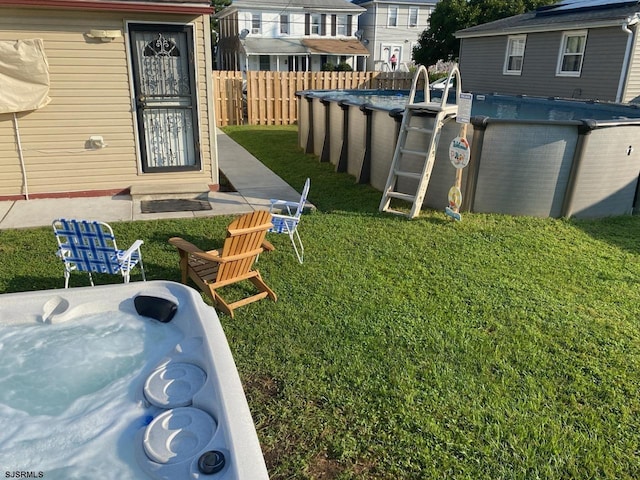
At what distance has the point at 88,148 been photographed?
795cm

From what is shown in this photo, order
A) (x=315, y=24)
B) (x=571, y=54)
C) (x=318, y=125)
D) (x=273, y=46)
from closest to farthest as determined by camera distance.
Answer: (x=318, y=125)
(x=571, y=54)
(x=273, y=46)
(x=315, y=24)

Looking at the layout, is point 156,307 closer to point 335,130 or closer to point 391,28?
Answer: point 335,130

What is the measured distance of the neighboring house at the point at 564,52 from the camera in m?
14.4

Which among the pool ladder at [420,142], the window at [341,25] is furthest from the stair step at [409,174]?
the window at [341,25]

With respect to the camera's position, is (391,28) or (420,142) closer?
(420,142)

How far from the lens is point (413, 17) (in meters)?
39.4

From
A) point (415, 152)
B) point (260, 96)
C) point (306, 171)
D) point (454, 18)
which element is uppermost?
point (454, 18)

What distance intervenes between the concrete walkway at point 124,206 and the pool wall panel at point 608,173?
4.32 m

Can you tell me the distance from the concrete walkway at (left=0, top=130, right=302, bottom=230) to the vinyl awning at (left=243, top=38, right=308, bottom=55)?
25430 millimetres

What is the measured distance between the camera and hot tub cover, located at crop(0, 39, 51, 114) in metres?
7.20

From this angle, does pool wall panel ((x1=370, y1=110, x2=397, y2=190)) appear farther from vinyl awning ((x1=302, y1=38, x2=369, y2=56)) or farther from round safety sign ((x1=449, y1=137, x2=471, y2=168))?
vinyl awning ((x1=302, y1=38, x2=369, y2=56))

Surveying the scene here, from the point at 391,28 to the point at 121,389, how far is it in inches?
1575

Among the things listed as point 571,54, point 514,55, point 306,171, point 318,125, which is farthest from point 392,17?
point 306,171

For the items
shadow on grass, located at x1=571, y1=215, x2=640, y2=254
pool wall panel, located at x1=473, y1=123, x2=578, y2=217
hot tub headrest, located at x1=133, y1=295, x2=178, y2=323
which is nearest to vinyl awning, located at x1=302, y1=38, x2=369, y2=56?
pool wall panel, located at x1=473, y1=123, x2=578, y2=217
